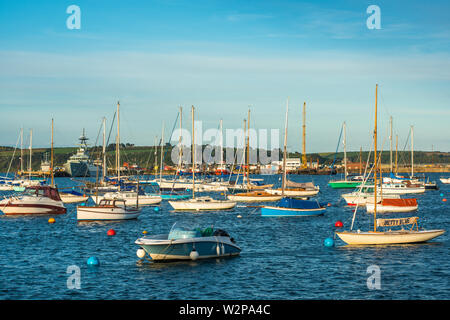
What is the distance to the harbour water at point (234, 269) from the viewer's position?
92.1ft

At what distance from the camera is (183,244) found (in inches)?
1342

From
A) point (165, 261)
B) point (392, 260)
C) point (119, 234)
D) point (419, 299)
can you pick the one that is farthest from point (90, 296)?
point (119, 234)

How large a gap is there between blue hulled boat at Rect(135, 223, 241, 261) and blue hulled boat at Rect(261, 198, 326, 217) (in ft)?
94.2

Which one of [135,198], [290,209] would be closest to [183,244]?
[290,209]

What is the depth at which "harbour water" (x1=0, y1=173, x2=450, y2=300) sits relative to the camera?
28062mm

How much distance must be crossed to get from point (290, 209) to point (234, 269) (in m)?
30.8

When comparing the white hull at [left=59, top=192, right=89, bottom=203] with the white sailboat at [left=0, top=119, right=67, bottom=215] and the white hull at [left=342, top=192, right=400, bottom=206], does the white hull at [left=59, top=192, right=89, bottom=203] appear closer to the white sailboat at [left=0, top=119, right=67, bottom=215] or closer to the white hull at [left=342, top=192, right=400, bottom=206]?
the white sailboat at [left=0, top=119, right=67, bottom=215]

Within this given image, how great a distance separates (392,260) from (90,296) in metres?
19.8

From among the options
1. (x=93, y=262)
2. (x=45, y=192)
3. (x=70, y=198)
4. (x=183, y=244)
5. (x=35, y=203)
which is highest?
(x=45, y=192)

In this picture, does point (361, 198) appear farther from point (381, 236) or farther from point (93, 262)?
point (93, 262)

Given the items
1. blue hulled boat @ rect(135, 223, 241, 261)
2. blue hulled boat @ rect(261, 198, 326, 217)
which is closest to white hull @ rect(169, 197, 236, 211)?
blue hulled boat @ rect(261, 198, 326, 217)
